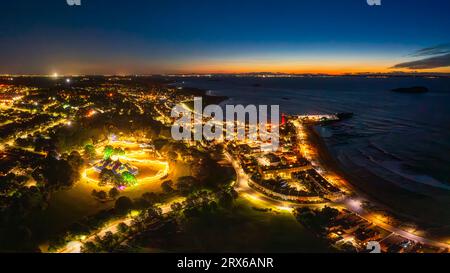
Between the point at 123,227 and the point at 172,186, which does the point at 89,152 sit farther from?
the point at 123,227

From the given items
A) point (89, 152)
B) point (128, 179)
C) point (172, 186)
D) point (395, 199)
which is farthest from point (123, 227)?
point (395, 199)

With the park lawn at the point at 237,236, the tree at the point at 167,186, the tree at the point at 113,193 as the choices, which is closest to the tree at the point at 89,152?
the tree at the point at 113,193

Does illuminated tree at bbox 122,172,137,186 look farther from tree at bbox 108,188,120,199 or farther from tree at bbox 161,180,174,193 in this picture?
tree at bbox 161,180,174,193

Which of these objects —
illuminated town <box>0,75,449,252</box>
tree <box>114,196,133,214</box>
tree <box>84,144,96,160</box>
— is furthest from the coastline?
tree <box>84,144,96,160</box>

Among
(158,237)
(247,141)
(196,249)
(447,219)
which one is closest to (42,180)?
(158,237)

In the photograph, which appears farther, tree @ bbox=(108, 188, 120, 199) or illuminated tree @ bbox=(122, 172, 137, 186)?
A: illuminated tree @ bbox=(122, 172, 137, 186)

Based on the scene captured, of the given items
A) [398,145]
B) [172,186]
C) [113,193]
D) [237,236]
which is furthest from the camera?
[398,145]

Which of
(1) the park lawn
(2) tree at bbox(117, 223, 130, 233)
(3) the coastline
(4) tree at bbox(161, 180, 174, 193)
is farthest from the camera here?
(4) tree at bbox(161, 180, 174, 193)

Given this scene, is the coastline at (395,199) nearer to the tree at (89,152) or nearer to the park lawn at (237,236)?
the park lawn at (237,236)
